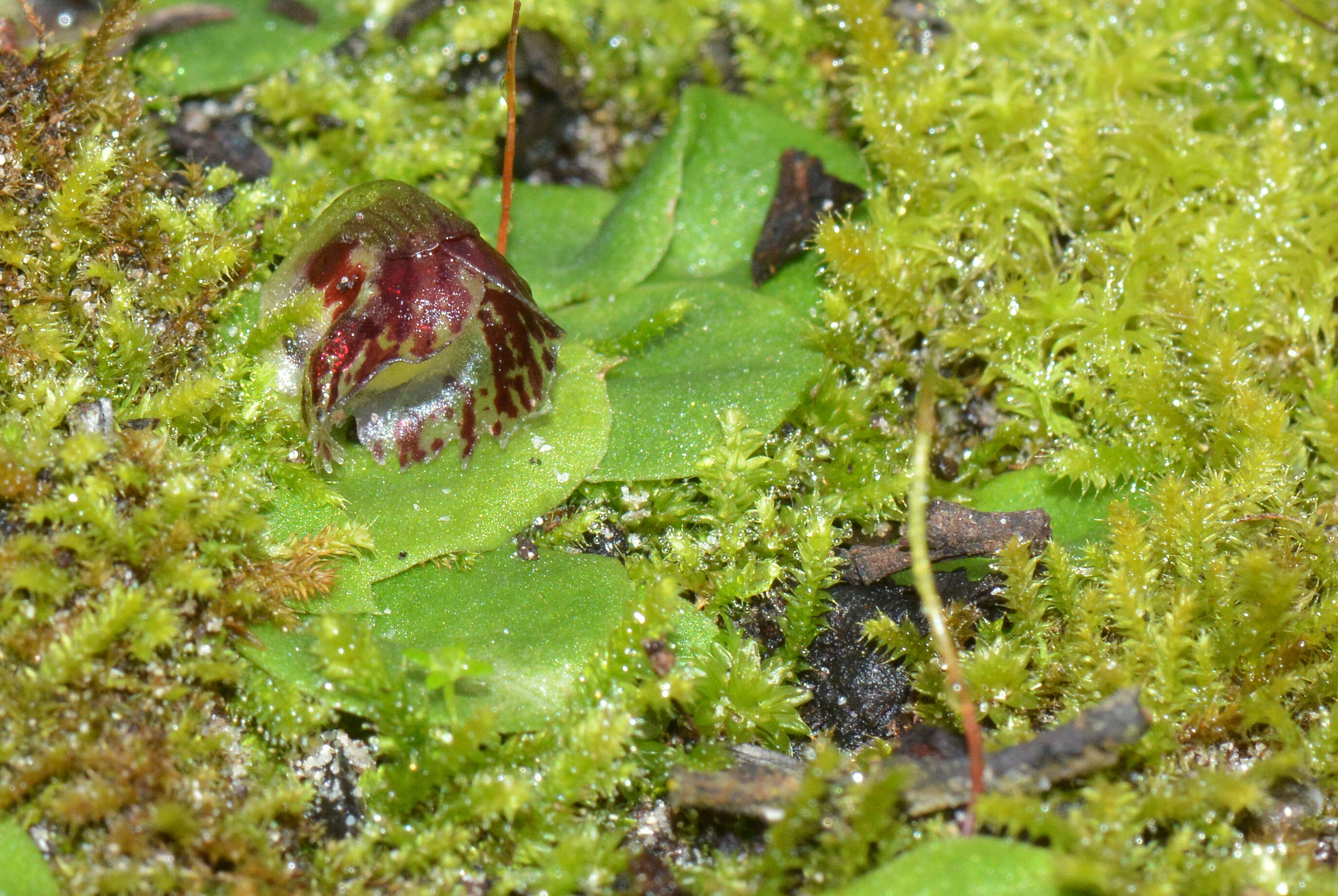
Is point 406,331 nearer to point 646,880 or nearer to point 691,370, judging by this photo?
point 691,370

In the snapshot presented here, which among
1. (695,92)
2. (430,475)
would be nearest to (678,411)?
(430,475)

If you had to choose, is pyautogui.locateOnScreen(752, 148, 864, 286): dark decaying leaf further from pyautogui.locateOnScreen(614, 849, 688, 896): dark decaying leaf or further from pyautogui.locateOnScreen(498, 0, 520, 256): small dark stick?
pyautogui.locateOnScreen(614, 849, 688, 896): dark decaying leaf

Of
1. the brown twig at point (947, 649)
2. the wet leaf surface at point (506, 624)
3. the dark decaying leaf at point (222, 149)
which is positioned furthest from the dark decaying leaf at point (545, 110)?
the brown twig at point (947, 649)

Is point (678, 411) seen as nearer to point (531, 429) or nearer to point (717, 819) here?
point (531, 429)

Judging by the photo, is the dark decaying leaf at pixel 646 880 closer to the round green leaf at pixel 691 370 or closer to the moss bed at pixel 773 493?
the moss bed at pixel 773 493

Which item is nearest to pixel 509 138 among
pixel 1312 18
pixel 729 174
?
pixel 729 174
